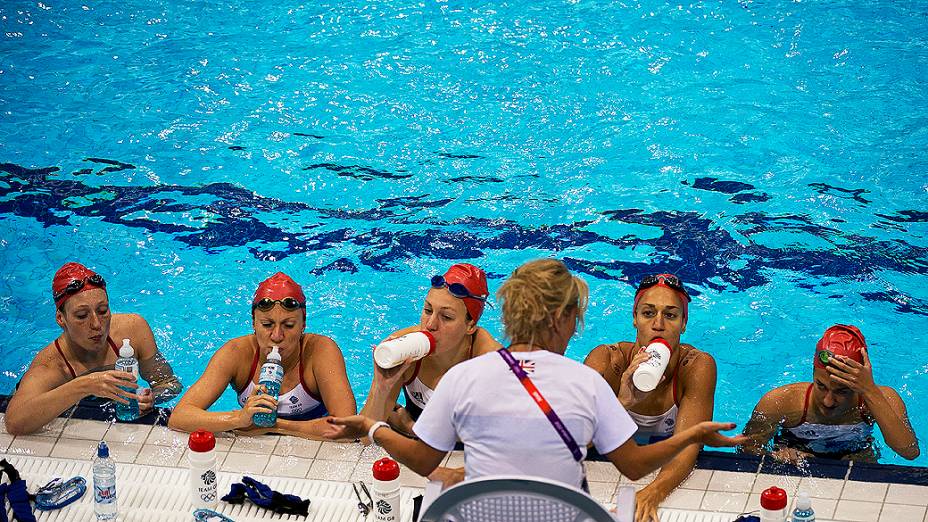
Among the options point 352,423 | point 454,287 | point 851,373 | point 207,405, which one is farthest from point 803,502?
point 207,405

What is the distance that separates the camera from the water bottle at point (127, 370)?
5.20 m

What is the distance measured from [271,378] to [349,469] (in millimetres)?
582

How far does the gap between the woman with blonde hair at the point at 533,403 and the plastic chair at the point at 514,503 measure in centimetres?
32

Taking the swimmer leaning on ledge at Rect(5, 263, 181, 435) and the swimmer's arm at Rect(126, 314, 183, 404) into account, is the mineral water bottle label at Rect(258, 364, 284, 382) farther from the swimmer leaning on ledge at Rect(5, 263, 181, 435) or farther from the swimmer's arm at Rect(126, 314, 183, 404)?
the swimmer's arm at Rect(126, 314, 183, 404)

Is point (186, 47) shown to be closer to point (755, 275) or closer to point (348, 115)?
point (348, 115)

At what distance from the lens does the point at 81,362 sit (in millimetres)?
5863

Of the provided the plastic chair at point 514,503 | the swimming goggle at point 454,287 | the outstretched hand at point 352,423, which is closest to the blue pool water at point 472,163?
the swimming goggle at point 454,287

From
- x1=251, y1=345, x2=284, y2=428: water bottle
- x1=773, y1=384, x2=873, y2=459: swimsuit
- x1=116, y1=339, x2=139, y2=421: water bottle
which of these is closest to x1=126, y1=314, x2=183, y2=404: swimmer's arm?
x1=116, y1=339, x2=139, y2=421: water bottle

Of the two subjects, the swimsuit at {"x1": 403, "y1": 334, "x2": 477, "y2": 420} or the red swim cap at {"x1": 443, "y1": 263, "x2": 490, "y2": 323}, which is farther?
the swimsuit at {"x1": 403, "y1": 334, "x2": 477, "y2": 420}

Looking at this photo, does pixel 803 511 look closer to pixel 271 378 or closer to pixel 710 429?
pixel 710 429

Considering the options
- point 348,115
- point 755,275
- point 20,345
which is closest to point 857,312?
point 755,275

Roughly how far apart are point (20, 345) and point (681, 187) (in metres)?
5.78

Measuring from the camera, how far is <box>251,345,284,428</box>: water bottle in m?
4.90

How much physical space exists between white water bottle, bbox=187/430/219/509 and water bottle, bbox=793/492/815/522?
242 centimetres
